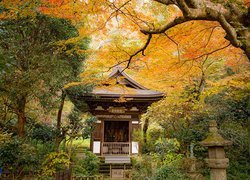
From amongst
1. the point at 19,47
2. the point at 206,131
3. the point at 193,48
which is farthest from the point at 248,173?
the point at 19,47

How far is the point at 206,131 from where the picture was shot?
25.0 feet

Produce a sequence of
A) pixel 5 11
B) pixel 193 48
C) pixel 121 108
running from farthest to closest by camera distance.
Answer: pixel 121 108 < pixel 193 48 < pixel 5 11

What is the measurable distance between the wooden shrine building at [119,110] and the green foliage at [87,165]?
0.99 metres

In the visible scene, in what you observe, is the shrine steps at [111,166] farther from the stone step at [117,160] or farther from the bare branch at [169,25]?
the bare branch at [169,25]

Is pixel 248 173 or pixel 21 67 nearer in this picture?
pixel 21 67

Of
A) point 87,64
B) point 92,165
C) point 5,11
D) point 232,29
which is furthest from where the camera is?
point 92,165

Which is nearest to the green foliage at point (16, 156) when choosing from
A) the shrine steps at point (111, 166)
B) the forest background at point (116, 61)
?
the forest background at point (116, 61)

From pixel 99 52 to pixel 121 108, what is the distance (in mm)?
5108

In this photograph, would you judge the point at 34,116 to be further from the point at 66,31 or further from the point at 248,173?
the point at 248,173

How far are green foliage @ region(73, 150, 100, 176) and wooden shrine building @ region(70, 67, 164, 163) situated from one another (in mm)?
987

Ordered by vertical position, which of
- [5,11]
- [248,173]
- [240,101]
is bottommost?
[248,173]

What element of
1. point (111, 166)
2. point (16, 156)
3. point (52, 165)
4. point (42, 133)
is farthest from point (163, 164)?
point (16, 156)

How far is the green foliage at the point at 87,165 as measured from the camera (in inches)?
342

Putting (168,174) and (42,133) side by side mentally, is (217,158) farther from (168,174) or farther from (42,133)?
(42,133)
